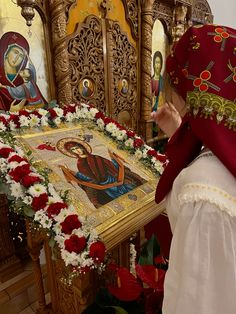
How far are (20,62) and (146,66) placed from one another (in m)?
1.68

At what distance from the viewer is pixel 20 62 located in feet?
7.02

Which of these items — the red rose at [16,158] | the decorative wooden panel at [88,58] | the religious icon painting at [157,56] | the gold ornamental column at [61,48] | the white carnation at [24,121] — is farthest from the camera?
the religious icon painting at [157,56]

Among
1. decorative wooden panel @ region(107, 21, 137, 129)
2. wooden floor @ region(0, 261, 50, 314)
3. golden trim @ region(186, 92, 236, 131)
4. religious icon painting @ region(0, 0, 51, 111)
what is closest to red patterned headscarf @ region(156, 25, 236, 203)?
golden trim @ region(186, 92, 236, 131)

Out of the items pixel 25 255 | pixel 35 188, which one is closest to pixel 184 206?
pixel 35 188

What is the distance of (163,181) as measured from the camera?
832 millimetres

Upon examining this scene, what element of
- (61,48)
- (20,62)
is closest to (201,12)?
(61,48)

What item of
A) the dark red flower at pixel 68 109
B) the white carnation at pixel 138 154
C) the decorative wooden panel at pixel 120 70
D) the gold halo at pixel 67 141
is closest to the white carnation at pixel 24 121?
the gold halo at pixel 67 141

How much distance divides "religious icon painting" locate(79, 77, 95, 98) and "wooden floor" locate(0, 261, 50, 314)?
1.74 metres

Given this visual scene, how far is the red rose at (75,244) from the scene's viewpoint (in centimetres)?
106

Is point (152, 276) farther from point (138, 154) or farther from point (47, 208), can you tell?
point (138, 154)

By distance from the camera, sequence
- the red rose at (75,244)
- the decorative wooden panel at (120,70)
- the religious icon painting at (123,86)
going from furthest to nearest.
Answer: the religious icon painting at (123,86) → the decorative wooden panel at (120,70) → the red rose at (75,244)

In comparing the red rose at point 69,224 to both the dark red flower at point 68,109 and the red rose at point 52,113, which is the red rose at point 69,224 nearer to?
the red rose at point 52,113

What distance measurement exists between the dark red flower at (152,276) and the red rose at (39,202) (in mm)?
506

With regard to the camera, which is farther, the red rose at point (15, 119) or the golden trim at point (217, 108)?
the red rose at point (15, 119)
